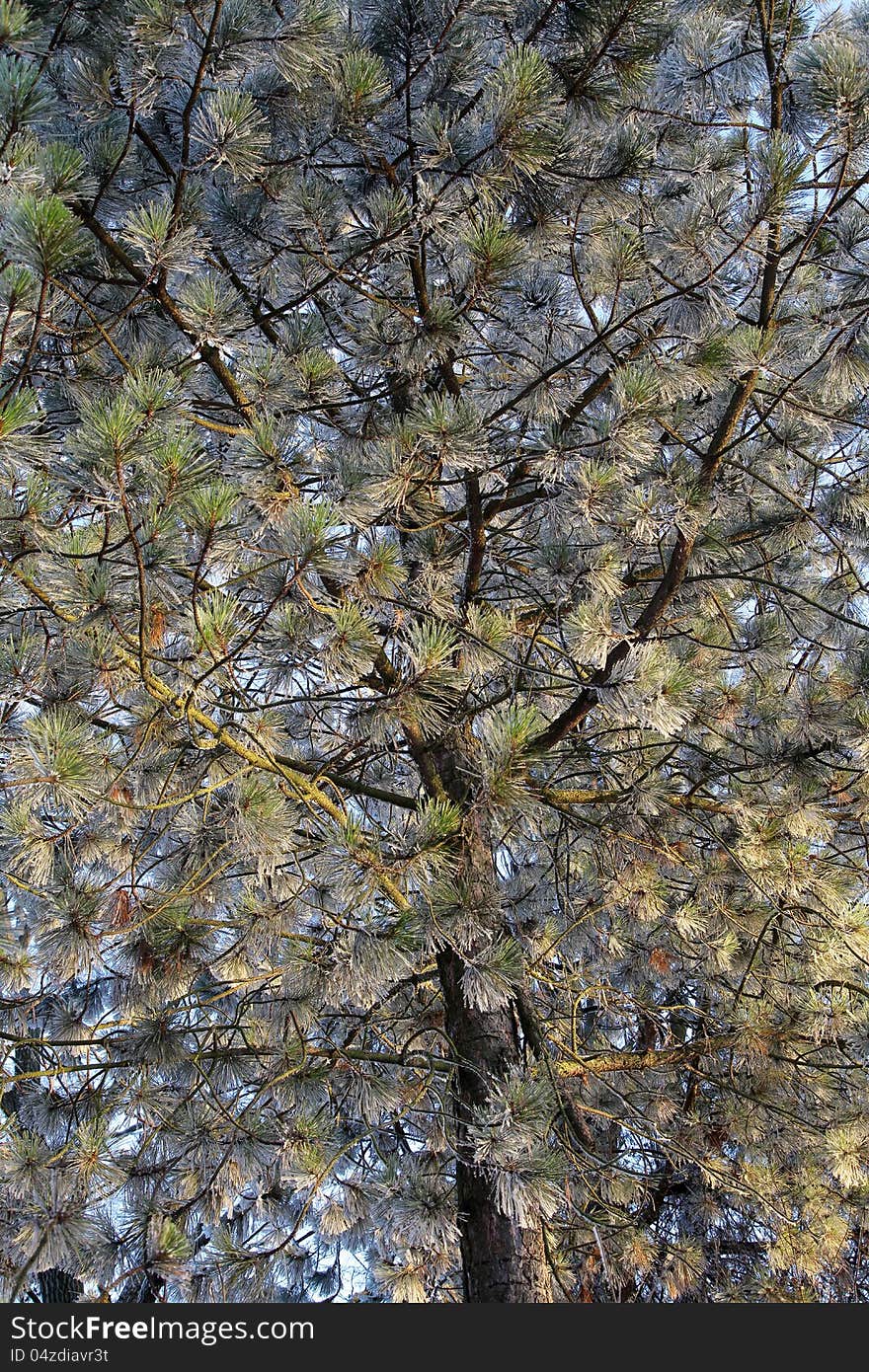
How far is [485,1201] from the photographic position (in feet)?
9.03

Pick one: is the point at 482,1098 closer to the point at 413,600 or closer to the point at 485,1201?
the point at 485,1201

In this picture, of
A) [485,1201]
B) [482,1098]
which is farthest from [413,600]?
[485,1201]

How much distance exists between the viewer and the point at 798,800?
3.20 m

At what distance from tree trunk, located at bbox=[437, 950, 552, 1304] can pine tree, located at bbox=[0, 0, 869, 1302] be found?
0.01 metres

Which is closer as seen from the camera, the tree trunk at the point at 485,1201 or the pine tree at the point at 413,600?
the pine tree at the point at 413,600

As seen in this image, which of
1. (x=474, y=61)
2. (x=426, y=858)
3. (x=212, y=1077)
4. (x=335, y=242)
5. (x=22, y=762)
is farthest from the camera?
(x=212, y=1077)

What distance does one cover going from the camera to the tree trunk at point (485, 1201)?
8.71 feet

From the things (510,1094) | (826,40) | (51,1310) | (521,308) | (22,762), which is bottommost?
(51,1310)

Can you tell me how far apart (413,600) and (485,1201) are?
1.52 m

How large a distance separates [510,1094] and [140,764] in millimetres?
1275

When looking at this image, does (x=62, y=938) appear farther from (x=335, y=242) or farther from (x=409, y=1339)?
(x=335, y=242)

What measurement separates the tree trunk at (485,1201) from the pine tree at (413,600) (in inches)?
0.5

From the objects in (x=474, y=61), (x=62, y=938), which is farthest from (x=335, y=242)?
(x=62, y=938)

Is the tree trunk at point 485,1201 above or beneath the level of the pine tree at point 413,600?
beneath
